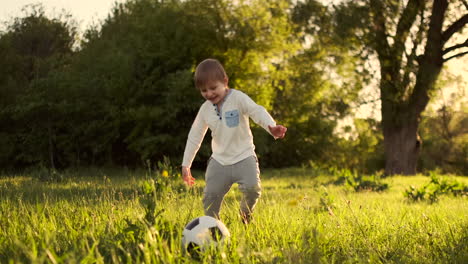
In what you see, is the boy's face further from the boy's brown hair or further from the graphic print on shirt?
the graphic print on shirt

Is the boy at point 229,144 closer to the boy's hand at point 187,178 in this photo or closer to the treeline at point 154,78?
the boy's hand at point 187,178

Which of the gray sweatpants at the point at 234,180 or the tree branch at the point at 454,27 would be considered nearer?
the gray sweatpants at the point at 234,180

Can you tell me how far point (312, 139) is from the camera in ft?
89.4

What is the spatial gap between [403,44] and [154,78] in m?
9.78

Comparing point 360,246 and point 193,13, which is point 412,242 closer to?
point 360,246

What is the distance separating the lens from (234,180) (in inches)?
188

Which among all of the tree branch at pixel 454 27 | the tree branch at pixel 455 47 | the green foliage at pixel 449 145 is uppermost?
the tree branch at pixel 454 27

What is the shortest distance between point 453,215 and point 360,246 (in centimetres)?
239

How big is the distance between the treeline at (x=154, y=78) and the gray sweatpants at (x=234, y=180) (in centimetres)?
1146

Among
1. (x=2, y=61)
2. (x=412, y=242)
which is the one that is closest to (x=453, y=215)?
(x=412, y=242)

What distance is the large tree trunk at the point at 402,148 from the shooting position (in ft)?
65.5

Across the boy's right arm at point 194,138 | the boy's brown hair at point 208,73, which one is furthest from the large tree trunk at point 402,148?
the boy's brown hair at point 208,73

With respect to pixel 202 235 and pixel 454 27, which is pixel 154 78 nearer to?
pixel 454 27

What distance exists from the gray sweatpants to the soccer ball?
3.09 ft
